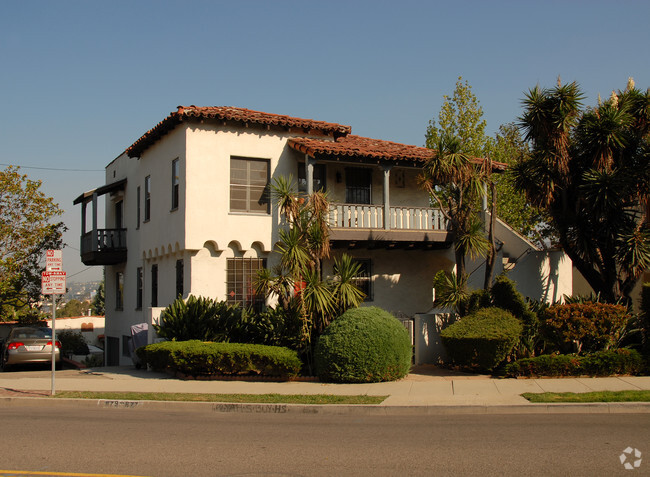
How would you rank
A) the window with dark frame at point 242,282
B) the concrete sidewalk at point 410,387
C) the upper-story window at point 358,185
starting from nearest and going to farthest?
the concrete sidewalk at point 410,387
the window with dark frame at point 242,282
the upper-story window at point 358,185

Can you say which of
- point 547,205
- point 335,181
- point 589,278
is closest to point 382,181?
point 335,181

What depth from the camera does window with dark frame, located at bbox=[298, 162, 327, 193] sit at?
20797mm

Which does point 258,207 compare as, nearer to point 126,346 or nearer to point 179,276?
point 179,276

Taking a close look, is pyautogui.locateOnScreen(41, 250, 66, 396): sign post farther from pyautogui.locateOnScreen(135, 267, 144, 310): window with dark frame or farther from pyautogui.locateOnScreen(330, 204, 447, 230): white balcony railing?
pyautogui.locateOnScreen(135, 267, 144, 310): window with dark frame

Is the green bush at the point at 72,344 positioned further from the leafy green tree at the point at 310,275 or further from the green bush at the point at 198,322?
the leafy green tree at the point at 310,275

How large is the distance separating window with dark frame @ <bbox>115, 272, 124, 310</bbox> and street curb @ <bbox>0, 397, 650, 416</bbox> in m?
13.0

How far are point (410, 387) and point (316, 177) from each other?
939cm

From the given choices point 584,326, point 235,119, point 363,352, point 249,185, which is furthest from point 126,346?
point 584,326

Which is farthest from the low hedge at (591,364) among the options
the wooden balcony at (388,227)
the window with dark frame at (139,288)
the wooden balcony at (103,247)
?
the wooden balcony at (103,247)

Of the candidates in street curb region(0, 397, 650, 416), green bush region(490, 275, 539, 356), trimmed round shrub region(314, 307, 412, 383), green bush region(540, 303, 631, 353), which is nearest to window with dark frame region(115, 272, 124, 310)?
street curb region(0, 397, 650, 416)

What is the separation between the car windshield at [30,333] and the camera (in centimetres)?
2044

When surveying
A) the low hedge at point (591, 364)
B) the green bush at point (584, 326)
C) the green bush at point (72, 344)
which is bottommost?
the green bush at point (72, 344)

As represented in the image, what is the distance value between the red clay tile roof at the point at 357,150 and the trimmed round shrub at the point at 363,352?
19.4 feet

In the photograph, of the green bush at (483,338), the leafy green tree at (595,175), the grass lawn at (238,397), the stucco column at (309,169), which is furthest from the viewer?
the stucco column at (309,169)
